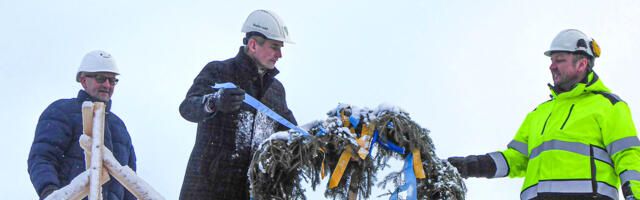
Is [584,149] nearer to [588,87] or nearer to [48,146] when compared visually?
[588,87]

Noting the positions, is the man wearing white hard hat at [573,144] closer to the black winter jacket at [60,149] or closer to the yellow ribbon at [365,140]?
the yellow ribbon at [365,140]

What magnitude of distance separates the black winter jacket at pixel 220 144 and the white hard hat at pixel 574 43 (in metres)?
2.12

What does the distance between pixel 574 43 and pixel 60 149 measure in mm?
3598

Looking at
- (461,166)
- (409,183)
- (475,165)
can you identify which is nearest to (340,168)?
(409,183)

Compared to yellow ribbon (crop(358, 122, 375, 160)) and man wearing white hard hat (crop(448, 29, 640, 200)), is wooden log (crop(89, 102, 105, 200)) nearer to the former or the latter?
yellow ribbon (crop(358, 122, 375, 160))

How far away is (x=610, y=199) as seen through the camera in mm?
4594

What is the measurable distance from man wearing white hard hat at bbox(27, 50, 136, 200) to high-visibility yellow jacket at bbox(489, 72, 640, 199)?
275 centimetres

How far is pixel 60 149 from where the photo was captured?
16.5 ft

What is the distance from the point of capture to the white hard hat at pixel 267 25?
451 centimetres

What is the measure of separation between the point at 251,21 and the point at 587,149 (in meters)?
2.27

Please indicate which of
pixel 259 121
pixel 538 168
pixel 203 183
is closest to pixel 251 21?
pixel 259 121

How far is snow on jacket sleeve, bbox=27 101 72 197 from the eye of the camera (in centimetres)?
482

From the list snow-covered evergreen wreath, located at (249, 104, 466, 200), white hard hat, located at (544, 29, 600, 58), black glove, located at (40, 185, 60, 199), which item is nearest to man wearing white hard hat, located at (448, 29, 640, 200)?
white hard hat, located at (544, 29, 600, 58)

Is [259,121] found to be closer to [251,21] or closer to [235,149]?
[235,149]
